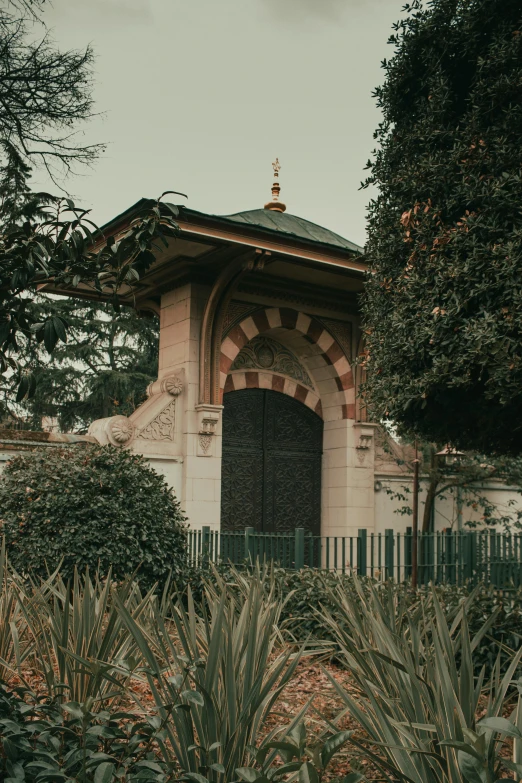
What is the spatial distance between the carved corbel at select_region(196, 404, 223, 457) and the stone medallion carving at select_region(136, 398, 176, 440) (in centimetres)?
37

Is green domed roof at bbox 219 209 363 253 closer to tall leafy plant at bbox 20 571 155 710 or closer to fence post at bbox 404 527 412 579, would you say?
fence post at bbox 404 527 412 579

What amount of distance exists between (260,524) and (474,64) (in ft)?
28.7

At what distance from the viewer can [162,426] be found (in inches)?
460

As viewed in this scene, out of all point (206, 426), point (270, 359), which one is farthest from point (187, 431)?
point (270, 359)

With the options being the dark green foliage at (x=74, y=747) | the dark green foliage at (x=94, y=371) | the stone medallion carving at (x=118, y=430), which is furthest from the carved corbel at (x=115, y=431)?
the dark green foliage at (x=94, y=371)

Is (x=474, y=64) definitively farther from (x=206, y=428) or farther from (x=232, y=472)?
(x=232, y=472)

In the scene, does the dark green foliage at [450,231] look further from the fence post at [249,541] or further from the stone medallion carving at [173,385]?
the stone medallion carving at [173,385]

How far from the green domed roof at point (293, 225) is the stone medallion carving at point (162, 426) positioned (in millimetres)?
3205

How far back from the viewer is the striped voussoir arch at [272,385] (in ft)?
42.8

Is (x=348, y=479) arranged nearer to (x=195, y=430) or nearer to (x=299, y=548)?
(x=195, y=430)

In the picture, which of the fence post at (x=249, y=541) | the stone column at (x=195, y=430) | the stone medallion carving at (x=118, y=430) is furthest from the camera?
the stone column at (x=195, y=430)

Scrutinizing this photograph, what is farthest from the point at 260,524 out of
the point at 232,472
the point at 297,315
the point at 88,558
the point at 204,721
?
the point at 204,721

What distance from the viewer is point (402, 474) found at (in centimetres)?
1416

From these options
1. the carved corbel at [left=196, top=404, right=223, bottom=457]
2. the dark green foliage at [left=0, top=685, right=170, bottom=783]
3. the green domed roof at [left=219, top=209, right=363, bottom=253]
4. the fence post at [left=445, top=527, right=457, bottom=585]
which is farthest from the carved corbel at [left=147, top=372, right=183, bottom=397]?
the dark green foliage at [left=0, top=685, right=170, bottom=783]
